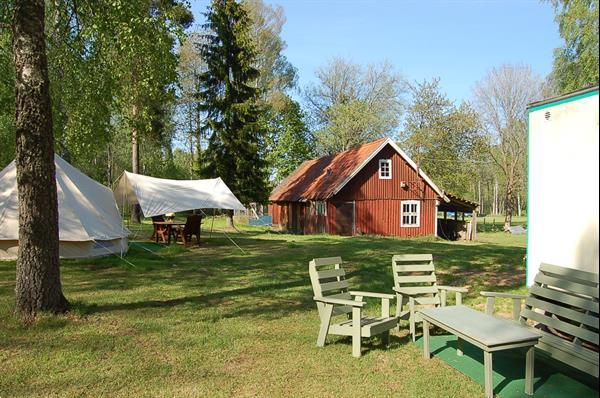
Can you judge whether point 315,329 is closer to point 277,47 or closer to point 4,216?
point 4,216

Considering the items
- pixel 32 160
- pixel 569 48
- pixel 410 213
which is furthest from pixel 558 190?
pixel 410 213

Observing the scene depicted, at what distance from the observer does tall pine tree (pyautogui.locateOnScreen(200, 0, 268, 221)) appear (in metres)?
25.6

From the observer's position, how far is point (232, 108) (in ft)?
83.7

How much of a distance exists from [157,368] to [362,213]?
22.5 meters

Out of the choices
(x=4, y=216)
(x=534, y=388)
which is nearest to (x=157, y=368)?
(x=534, y=388)

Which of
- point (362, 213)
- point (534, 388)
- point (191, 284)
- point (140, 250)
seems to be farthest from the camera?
point (362, 213)

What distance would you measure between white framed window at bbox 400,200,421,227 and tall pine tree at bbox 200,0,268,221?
7.88 meters

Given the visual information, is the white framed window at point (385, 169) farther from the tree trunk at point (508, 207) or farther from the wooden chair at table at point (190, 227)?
the wooden chair at table at point (190, 227)

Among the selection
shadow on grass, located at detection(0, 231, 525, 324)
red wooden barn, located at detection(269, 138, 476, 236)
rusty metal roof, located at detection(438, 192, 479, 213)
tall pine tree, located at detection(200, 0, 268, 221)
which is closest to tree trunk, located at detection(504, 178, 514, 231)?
rusty metal roof, located at detection(438, 192, 479, 213)

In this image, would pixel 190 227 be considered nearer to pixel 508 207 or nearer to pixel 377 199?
pixel 377 199

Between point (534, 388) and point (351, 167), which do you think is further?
point (351, 167)

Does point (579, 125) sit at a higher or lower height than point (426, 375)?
higher

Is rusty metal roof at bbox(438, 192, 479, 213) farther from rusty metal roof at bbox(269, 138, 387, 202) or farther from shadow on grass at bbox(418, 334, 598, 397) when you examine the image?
shadow on grass at bbox(418, 334, 598, 397)

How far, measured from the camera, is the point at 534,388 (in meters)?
4.32
